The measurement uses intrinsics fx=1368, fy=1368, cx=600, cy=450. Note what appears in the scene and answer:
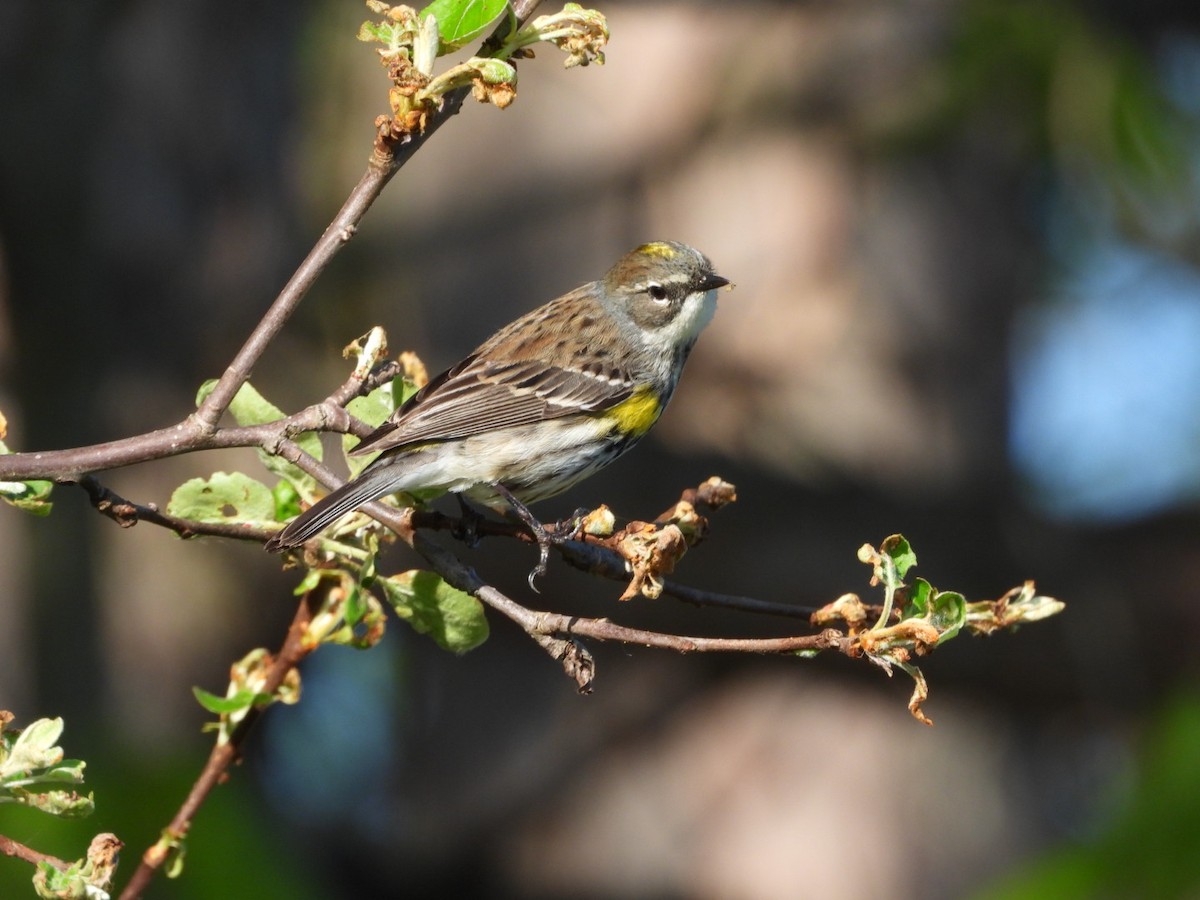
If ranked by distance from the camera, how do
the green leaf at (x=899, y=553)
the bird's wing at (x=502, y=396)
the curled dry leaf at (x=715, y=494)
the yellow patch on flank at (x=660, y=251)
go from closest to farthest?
the green leaf at (x=899, y=553) → the curled dry leaf at (x=715, y=494) → the bird's wing at (x=502, y=396) → the yellow patch on flank at (x=660, y=251)

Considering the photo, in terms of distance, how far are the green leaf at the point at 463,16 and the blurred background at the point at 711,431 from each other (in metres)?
5.23

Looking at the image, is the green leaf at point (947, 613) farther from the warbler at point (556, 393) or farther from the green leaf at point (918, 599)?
the warbler at point (556, 393)

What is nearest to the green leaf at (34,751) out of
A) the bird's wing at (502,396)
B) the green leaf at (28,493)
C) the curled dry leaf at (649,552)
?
the green leaf at (28,493)

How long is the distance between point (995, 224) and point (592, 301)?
477 centimetres

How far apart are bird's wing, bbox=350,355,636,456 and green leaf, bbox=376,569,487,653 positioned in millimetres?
968

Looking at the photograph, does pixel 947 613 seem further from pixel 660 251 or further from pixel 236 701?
pixel 660 251

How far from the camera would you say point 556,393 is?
4.21 m

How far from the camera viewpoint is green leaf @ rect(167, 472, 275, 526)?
2312mm

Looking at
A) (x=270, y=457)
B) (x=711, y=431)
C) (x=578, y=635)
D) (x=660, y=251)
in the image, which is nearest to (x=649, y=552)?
(x=578, y=635)

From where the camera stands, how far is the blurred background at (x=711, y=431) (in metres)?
7.30

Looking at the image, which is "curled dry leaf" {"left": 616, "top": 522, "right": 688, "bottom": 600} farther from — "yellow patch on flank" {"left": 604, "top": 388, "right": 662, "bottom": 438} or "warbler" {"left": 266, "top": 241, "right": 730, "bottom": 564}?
"yellow patch on flank" {"left": 604, "top": 388, "right": 662, "bottom": 438}

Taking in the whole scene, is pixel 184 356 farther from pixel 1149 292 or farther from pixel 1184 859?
pixel 1149 292

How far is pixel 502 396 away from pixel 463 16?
7.27 feet

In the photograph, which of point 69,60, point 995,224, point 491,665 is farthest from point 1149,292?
point 69,60
